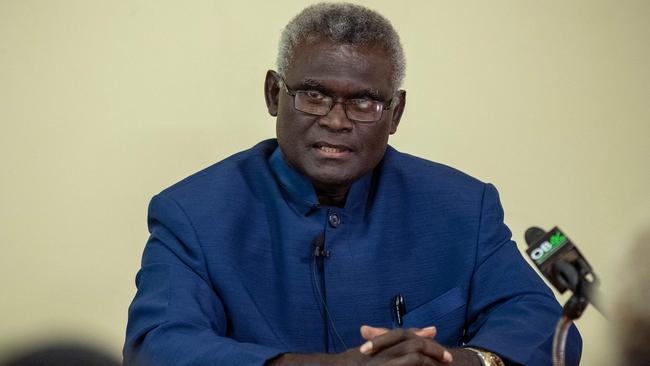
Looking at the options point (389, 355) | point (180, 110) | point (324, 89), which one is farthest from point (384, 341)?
point (180, 110)

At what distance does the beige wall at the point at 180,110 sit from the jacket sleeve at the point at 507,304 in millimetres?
365

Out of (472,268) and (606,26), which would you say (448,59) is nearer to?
(606,26)

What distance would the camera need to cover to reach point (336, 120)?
3.13 m

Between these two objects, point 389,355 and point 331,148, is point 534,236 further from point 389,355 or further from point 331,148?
point 331,148

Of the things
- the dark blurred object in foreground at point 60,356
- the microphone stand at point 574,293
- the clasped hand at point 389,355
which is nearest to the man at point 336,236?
the clasped hand at point 389,355

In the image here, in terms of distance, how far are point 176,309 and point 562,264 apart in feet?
3.88

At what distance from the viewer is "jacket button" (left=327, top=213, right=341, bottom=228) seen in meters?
3.21

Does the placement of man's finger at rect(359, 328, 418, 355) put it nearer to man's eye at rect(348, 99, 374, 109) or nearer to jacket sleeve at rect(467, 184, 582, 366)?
jacket sleeve at rect(467, 184, 582, 366)

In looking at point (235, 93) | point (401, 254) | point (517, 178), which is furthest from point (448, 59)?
point (401, 254)

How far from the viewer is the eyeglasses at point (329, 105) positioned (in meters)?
3.15

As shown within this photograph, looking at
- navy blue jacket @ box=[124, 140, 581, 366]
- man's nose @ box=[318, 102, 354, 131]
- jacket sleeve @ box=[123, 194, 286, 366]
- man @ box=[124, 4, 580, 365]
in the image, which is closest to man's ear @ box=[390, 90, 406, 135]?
man @ box=[124, 4, 580, 365]

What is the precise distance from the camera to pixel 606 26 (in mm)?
4320

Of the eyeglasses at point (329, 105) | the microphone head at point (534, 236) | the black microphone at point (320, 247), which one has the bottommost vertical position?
the black microphone at point (320, 247)

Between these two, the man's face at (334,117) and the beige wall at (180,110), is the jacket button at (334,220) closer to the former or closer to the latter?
the man's face at (334,117)
